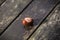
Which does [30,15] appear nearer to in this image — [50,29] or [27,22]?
[27,22]

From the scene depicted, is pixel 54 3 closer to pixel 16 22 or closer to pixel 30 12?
pixel 30 12

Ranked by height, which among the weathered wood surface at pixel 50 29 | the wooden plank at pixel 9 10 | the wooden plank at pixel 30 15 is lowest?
the weathered wood surface at pixel 50 29

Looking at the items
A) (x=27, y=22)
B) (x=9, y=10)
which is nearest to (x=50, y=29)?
(x=27, y=22)

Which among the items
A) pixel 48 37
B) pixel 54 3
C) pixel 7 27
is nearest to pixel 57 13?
pixel 54 3

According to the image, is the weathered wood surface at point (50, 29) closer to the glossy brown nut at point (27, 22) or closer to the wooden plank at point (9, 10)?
the glossy brown nut at point (27, 22)

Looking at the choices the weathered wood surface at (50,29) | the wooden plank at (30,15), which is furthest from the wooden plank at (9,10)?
the weathered wood surface at (50,29)
